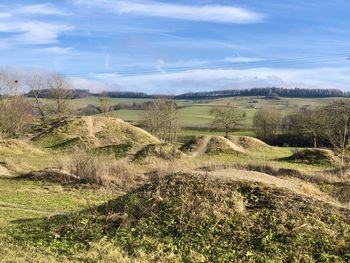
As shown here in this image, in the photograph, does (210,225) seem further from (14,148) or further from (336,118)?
A: (336,118)

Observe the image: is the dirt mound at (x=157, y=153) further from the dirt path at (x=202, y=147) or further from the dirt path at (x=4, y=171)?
the dirt path at (x=4, y=171)

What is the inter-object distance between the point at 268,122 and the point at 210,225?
86184 mm

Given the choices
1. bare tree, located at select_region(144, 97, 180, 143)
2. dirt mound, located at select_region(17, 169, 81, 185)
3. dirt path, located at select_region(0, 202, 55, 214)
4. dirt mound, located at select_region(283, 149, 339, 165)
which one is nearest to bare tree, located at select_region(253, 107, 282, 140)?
bare tree, located at select_region(144, 97, 180, 143)

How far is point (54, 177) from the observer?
25438 mm

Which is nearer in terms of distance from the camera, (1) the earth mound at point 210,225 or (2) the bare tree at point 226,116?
(1) the earth mound at point 210,225

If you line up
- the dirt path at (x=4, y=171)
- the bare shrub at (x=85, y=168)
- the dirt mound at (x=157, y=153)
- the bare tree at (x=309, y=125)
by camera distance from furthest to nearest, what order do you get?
the bare tree at (x=309, y=125) → the dirt mound at (x=157, y=153) → the dirt path at (x=4, y=171) → the bare shrub at (x=85, y=168)

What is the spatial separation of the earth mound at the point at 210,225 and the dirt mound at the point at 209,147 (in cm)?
3198

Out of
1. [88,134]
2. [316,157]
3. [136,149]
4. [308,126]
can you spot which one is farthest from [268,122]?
[136,149]

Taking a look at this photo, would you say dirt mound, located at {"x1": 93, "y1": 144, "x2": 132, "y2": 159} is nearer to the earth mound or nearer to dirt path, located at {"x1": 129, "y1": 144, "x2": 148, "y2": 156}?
dirt path, located at {"x1": 129, "y1": 144, "x2": 148, "y2": 156}

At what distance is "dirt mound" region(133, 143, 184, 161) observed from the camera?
119ft

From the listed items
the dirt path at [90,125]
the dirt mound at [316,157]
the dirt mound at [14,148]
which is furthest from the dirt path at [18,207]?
the dirt path at [90,125]

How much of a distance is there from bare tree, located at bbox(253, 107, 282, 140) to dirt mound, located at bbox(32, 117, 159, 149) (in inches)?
1810

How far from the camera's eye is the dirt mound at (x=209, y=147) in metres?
45.2

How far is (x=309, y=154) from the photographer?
42.5m
